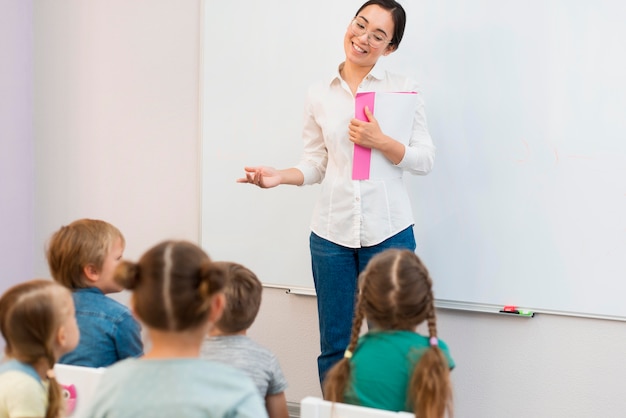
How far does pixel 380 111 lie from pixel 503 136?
482mm

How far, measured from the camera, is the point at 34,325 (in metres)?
1.74

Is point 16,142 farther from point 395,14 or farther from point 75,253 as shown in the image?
point 395,14

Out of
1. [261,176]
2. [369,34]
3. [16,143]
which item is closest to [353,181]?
[261,176]

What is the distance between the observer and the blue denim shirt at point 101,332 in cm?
224

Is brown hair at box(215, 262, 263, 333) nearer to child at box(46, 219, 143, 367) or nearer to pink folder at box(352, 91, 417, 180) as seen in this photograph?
child at box(46, 219, 143, 367)

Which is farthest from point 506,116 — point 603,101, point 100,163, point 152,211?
point 100,163

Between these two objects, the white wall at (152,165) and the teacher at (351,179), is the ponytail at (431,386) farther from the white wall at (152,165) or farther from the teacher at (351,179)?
the white wall at (152,165)

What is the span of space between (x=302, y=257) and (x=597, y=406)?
1.24 meters

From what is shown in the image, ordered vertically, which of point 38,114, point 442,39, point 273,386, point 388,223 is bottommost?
point 273,386

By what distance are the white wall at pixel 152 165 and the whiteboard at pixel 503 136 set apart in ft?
0.61

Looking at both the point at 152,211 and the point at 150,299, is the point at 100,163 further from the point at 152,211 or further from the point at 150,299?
the point at 150,299

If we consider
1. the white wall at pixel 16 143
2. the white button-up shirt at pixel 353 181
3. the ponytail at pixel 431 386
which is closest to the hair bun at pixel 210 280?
the ponytail at pixel 431 386

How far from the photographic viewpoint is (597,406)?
2.83 metres

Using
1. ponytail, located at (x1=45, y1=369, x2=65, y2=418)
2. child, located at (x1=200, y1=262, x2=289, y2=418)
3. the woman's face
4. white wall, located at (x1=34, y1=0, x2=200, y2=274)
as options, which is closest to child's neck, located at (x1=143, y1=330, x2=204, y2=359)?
ponytail, located at (x1=45, y1=369, x2=65, y2=418)
